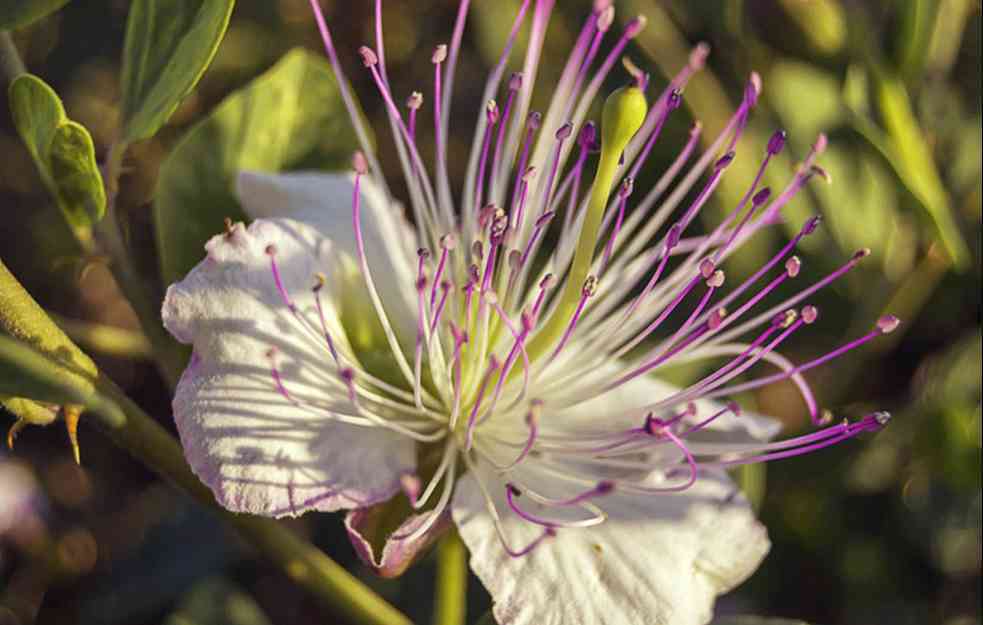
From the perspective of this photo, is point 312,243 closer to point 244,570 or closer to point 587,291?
point 587,291

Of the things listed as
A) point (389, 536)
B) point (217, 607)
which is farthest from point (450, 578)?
point (217, 607)

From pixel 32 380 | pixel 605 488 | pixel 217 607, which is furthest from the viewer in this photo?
pixel 217 607

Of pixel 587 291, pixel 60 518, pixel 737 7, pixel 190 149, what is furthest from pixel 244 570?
pixel 737 7

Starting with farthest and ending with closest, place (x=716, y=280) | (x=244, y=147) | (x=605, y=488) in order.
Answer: (x=244, y=147) < (x=716, y=280) < (x=605, y=488)

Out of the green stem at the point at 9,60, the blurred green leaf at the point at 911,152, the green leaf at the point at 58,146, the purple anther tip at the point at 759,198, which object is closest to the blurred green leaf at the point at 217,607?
the green leaf at the point at 58,146

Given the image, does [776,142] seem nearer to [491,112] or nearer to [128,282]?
[491,112]

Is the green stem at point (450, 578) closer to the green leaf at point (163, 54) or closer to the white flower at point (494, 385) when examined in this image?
the white flower at point (494, 385)

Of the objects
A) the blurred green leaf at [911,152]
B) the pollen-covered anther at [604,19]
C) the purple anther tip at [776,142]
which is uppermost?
the pollen-covered anther at [604,19]
